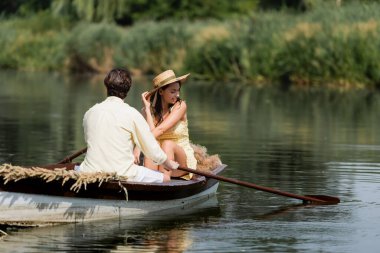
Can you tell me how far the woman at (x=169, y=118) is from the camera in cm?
1272

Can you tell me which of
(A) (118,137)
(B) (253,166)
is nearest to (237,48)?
(B) (253,166)

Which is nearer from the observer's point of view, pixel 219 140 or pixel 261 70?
pixel 219 140

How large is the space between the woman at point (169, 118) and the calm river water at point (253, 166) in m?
0.56

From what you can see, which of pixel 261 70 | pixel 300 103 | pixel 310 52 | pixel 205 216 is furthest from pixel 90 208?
pixel 261 70

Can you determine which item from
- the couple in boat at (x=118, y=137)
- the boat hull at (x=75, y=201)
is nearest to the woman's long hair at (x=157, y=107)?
the boat hull at (x=75, y=201)

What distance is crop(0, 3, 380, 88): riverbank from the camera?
38.7 metres

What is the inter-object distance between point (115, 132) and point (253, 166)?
523cm

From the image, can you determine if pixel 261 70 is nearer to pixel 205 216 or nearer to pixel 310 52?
pixel 310 52

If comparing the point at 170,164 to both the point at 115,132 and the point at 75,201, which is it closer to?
the point at 115,132

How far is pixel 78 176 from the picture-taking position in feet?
35.6

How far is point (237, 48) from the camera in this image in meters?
44.0

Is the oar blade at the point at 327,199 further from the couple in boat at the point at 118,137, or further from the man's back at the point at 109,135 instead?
the man's back at the point at 109,135

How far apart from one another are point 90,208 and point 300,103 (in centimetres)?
1990

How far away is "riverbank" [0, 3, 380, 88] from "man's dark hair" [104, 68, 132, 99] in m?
26.2
